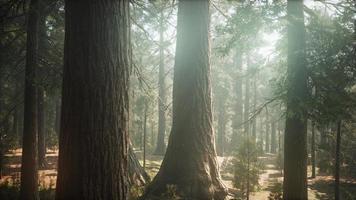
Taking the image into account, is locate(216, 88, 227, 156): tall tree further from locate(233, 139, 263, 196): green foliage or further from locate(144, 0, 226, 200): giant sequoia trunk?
locate(144, 0, 226, 200): giant sequoia trunk

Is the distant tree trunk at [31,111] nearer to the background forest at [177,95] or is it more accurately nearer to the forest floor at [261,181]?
the background forest at [177,95]

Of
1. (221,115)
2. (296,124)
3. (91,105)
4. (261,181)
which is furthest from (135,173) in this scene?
(221,115)

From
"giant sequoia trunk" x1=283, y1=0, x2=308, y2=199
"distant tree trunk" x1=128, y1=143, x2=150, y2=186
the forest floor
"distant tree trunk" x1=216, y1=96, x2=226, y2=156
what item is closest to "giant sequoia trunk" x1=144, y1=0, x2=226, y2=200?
"giant sequoia trunk" x1=283, y1=0, x2=308, y2=199

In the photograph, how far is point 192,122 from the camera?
329 inches

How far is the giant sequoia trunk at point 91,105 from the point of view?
292 cm

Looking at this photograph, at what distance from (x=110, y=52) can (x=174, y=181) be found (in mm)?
5762

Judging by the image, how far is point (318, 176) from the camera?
23.2 meters

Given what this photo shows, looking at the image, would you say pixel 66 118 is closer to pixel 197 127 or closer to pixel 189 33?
pixel 197 127

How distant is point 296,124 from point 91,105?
846 cm

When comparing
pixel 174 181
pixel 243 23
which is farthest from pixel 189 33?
pixel 174 181

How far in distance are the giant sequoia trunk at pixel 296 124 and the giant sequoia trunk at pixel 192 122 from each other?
2774mm

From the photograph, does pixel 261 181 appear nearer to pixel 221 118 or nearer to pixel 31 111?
pixel 31 111

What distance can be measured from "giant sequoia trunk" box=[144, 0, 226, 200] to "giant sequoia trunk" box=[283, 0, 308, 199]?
2774 millimetres

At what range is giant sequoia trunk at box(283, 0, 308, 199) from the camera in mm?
9906
